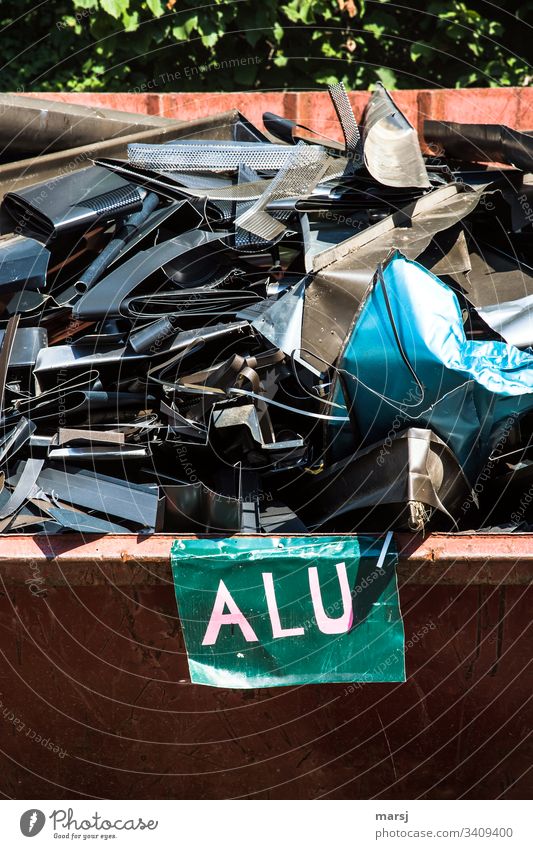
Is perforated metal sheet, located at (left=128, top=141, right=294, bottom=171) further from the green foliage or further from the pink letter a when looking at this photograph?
the green foliage

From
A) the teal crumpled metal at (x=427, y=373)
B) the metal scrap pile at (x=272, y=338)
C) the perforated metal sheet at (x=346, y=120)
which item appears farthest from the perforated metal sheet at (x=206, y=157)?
the teal crumpled metal at (x=427, y=373)

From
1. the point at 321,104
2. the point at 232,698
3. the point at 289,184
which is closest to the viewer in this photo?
the point at 232,698

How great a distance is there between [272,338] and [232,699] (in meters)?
1.11

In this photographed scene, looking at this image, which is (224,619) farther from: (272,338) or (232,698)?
(272,338)

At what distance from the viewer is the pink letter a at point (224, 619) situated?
6.89 ft

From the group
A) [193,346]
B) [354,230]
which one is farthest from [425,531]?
[354,230]

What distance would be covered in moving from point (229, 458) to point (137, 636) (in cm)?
61

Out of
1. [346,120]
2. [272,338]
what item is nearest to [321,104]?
[346,120]

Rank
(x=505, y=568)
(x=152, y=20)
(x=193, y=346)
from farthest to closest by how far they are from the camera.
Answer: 1. (x=152, y=20)
2. (x=193, y=346)
3. (x=505, y=568)

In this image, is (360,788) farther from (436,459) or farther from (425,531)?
(436,459)

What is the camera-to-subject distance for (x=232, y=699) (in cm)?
222

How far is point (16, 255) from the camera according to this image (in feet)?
10.4

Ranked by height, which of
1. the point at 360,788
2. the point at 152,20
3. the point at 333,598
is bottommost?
the point at 360,788
